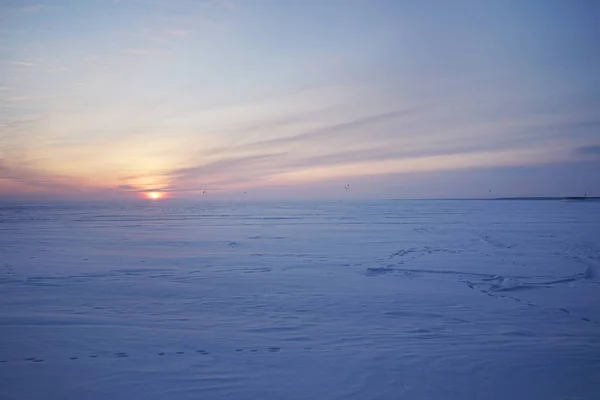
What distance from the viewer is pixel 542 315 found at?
674 centimetres

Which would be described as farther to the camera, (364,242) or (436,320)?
(364,242)

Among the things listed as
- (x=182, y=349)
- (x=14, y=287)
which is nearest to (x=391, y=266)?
(x=182, y=349)

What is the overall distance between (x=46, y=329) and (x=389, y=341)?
199 inches

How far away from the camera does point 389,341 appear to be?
5.60 meters

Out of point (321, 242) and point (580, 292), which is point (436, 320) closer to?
point (580, 292)

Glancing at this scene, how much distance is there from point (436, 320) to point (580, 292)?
397 centimetres

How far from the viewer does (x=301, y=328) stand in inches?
244

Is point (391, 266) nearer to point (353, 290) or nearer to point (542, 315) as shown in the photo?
point (353, 290)

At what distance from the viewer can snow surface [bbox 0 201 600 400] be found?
440 cm

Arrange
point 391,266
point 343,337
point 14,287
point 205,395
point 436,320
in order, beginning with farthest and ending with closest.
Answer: point 391,266, point 14,287, point 436,320, point 343,337, point 205,395

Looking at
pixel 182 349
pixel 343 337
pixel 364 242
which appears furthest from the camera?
pixel 364 242

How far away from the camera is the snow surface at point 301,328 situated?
4402 millimetres

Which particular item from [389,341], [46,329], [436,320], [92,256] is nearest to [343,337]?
[389,341]

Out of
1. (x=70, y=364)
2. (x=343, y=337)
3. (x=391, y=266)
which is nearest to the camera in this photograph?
(x=70, y=364)
